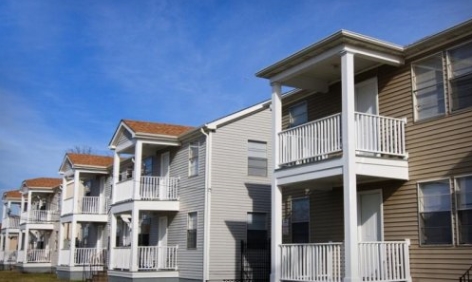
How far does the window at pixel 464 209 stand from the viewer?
13.9 metres

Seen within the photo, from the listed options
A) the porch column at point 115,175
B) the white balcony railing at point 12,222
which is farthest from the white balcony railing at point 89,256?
the white balcony railing at point 12,222

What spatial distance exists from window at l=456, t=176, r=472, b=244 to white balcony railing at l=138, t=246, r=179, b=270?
49.5 feet

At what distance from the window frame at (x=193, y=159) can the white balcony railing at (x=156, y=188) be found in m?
1.11

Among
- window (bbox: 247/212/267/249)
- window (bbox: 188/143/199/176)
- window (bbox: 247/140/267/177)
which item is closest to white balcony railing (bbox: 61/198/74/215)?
window (bbox: 188/143/199/176)

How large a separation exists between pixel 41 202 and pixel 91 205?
14.7 m

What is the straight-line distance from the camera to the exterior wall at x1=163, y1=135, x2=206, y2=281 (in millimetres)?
25234

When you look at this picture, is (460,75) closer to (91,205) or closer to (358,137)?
(358,137)

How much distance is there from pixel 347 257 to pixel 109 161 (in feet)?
86.2

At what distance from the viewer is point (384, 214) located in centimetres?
1627

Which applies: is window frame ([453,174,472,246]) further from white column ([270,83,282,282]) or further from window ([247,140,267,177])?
window ([247,140,267,177])

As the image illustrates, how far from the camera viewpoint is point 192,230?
2606cm

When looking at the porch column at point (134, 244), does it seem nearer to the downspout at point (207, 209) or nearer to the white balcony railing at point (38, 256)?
the downspout at point (207, 209)

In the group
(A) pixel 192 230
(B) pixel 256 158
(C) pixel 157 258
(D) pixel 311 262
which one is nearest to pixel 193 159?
(B) pixel 256 158

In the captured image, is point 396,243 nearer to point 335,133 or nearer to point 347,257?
point 347,257
